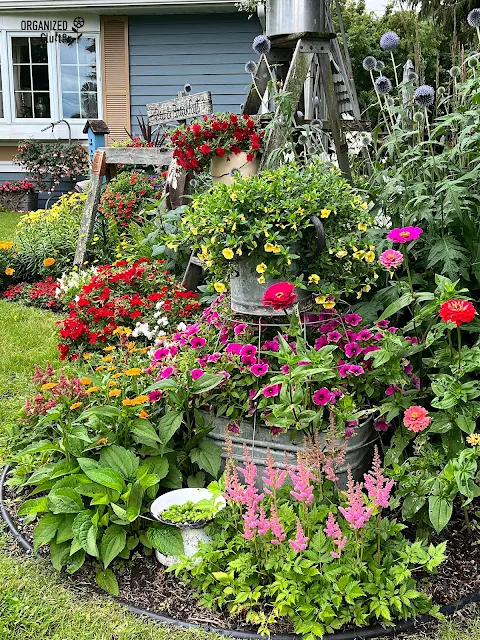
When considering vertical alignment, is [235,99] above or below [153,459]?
above

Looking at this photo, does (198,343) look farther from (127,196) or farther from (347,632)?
(127,196)

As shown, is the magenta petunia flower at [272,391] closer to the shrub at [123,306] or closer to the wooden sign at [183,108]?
the shrub at [123,306]

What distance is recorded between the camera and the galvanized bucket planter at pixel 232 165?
400 cm

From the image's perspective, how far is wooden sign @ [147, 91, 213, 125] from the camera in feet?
14.7

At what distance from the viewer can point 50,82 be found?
33.9 ft

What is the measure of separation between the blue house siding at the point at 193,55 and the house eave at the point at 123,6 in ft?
0.73

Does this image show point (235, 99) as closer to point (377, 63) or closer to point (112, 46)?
point (112, 46)

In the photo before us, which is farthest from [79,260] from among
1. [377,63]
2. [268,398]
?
[268,398]

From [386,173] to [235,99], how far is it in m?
7.29

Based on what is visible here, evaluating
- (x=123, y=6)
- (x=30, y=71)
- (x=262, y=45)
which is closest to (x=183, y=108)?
(x=262, y=45)

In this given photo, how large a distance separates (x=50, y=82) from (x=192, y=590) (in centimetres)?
983

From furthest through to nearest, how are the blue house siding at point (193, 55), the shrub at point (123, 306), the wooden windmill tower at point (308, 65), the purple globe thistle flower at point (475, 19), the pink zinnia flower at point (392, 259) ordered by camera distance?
the blue house siding at point (193, 55)
the shrub at point (123, 306)
the wooden windmill tower at point (308, 65)
the purple globe thistle flower at point (475, 19)
the pink zinnia flower at point (392, 259)

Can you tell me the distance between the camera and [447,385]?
2145 mm

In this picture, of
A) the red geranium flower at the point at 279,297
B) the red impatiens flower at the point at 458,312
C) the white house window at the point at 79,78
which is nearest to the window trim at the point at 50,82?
the white house window at the point at 79,78
